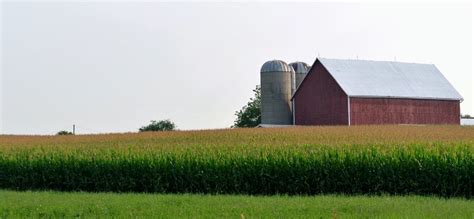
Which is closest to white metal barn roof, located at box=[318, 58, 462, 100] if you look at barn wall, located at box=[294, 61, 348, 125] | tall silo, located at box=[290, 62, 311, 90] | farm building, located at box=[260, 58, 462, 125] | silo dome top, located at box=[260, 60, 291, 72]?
farm building, located at box=[260, 58, 462, 125]

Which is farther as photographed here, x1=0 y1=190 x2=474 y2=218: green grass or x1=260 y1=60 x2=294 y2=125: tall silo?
x1=260 y1=60 x2=294 y2=125: tall silo

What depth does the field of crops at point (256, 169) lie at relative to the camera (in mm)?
19438

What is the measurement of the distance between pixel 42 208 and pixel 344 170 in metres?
8.20

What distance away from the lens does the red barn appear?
1976 inches

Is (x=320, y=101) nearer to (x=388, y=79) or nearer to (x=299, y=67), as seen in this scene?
(x=388, y=79)

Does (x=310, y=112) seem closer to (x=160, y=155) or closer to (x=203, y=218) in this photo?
(x=160, y=155)

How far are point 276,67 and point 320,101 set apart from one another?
27.8ft

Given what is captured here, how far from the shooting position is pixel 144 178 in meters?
22.1

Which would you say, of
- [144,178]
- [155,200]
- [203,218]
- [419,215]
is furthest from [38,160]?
[419,215]

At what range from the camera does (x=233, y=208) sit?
47.3 ft

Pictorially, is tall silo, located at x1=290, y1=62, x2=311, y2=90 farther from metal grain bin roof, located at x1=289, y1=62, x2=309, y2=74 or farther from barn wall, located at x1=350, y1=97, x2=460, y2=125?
barn wall, located at x1=350, y1=97, x2=460, y2=125

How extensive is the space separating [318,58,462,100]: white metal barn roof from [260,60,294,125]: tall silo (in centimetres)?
645

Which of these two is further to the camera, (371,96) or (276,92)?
(276,92)

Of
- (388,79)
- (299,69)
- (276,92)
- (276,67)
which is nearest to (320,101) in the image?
(388,79)
